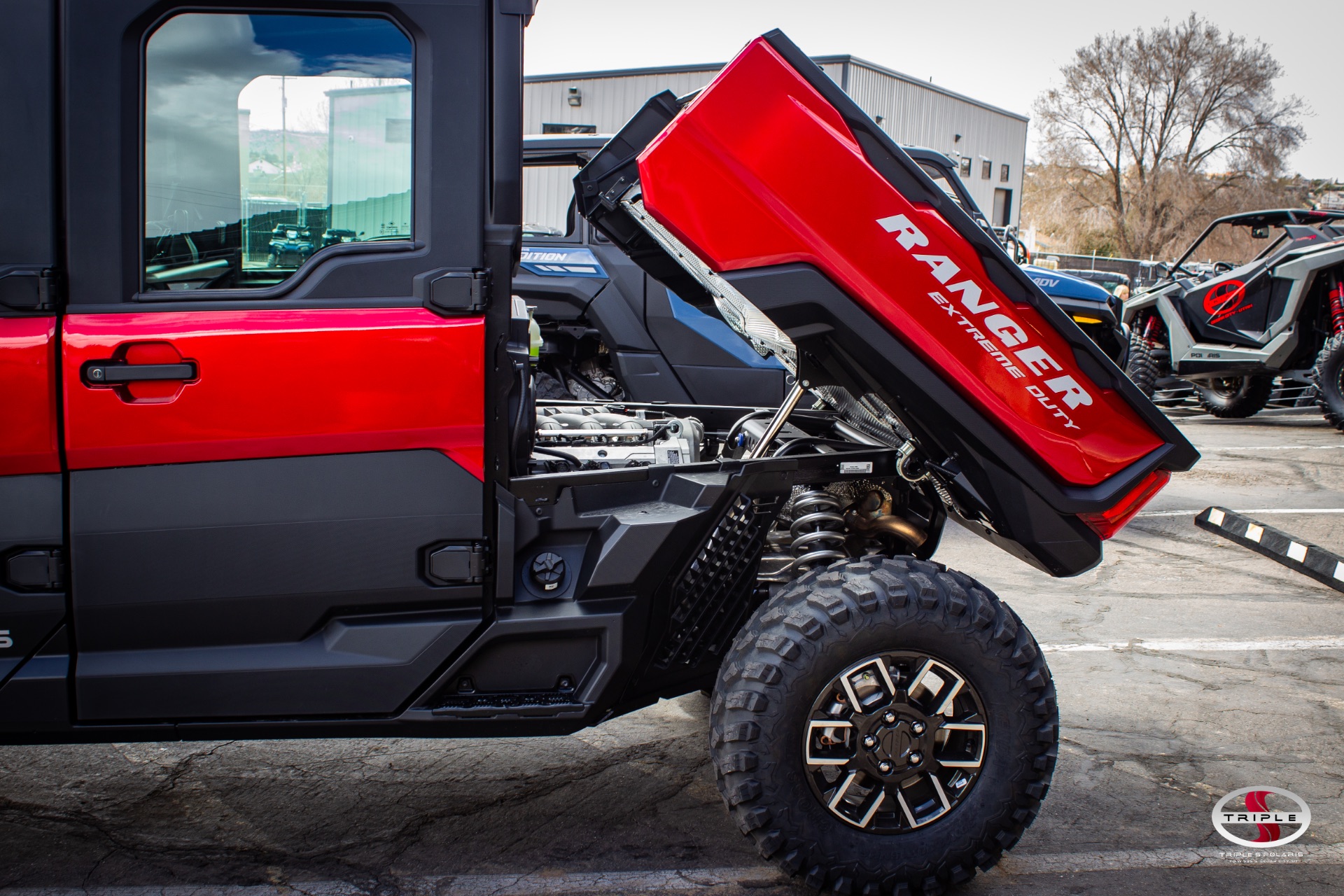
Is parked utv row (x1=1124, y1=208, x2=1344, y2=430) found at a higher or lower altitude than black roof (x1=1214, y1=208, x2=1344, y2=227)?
lower

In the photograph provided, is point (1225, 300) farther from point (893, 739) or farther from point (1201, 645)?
point (893, 739)

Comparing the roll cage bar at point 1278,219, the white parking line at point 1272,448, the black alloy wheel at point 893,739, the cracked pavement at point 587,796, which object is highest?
the roll cage bar at point 1278,219

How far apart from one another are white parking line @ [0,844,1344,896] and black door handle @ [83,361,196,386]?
1.38m

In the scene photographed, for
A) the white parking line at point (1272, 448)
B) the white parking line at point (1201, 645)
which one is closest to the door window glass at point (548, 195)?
the white parking line at point (1272, 448)

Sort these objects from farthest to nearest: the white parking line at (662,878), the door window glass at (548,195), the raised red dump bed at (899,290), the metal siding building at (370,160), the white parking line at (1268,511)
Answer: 1. the door window glass at (548,195)
2. the white parking line at (1268,511)
3. the white parking line at (662,878)
4. the raised red dump bed at (899,290)
5. the metal siding building at (370,160)

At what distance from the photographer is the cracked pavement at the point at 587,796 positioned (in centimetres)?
298

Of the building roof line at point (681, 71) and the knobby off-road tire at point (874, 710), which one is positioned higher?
the building roof line at point (681, 71)

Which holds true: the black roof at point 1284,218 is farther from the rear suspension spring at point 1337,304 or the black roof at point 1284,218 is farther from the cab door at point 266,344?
the cab door at point 266,344

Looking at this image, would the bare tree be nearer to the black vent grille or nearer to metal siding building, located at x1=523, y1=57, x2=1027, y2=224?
metal siding building, located at x1=523, y1=57, x2=1027, y2=224

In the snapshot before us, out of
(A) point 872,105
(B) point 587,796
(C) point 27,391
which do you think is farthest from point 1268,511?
(A) point 872,105

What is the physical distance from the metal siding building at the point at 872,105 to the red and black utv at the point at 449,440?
49.4ft

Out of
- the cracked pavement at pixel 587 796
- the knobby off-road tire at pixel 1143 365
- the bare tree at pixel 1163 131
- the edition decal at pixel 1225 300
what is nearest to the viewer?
the cracked pavement at pixel 587 796

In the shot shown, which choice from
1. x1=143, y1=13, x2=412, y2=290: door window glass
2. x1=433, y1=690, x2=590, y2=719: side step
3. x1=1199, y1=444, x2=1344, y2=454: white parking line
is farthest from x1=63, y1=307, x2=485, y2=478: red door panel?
x1=1199, y1=444, x2=1344, y2=454: white parking line

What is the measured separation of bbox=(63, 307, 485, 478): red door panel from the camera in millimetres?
2404
